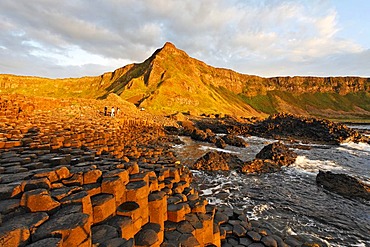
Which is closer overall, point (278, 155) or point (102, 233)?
point (102, 233)

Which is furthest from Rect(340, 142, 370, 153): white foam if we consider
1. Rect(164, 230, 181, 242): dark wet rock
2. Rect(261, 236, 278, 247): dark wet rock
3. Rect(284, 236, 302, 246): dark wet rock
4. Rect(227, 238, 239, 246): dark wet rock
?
Rect(164, 230, 181, 242): dark wet rock

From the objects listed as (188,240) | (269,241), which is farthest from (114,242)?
(269,241)

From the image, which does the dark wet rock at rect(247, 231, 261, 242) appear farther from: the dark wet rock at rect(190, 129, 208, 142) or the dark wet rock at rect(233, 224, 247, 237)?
the dark wet rock at rect(190, 129, 208, 142)

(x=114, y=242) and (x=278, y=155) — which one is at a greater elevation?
(x=114, y=242)

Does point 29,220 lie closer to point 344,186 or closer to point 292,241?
point 292,241

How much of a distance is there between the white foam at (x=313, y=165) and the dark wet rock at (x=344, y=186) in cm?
256

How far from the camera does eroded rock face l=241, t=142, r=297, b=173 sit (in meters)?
13.5

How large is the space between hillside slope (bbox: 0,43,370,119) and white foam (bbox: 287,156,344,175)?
4832 cm

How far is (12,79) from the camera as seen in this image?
102 meters

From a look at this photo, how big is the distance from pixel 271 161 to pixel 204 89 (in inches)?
3255

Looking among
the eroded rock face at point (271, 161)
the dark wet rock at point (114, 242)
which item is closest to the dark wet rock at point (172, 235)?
the dark wet rock at point (114, 242)

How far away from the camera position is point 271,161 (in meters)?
15.1

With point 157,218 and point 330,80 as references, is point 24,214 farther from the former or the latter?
point 330,80

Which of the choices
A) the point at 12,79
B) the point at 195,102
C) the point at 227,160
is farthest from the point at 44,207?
the point at 12,79
